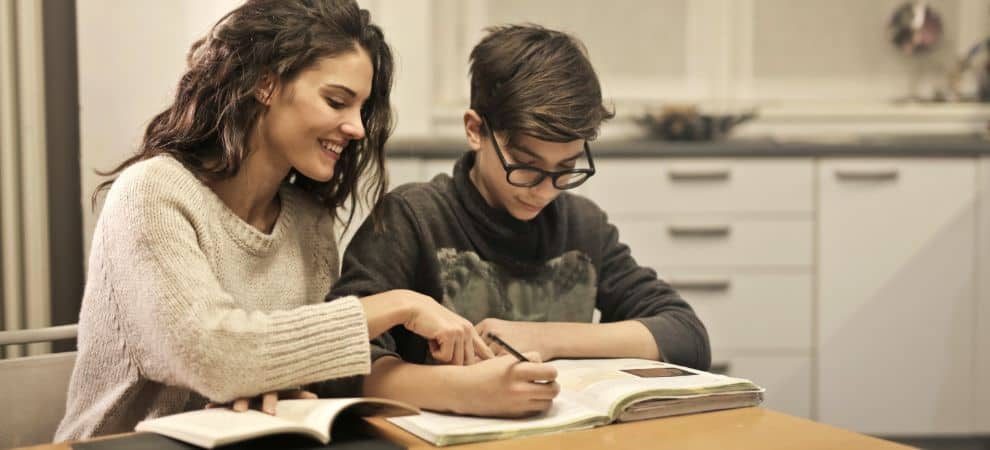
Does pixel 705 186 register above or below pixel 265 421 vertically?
above

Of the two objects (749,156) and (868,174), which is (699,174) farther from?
(868,174)

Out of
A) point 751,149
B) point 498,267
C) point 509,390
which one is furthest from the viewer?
point 751,149

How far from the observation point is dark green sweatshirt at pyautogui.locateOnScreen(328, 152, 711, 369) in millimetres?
1323

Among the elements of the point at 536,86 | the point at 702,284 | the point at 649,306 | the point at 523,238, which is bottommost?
the point at 702,284

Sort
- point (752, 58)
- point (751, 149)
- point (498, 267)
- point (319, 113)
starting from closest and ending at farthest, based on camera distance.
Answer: point (319, 113)
point (498, 267)
point (751, 149)
point (752, 58)

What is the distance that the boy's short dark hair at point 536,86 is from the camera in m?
1.31

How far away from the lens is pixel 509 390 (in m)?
0.99

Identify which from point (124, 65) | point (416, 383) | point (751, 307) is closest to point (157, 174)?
point (416, 383)

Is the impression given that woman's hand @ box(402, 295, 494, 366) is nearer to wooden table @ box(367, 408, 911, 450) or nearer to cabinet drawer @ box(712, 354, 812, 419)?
wooden table @ box(367, 408, 911, 450)

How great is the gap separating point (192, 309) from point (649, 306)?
27.2 inches

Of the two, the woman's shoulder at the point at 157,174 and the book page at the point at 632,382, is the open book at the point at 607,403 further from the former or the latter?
the woman's shoulder at the point at 157,174

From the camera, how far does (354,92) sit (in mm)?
1272

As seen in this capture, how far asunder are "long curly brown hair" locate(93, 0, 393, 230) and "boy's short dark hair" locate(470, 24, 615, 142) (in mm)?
159

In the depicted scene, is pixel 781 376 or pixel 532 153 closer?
pixel 532 153
